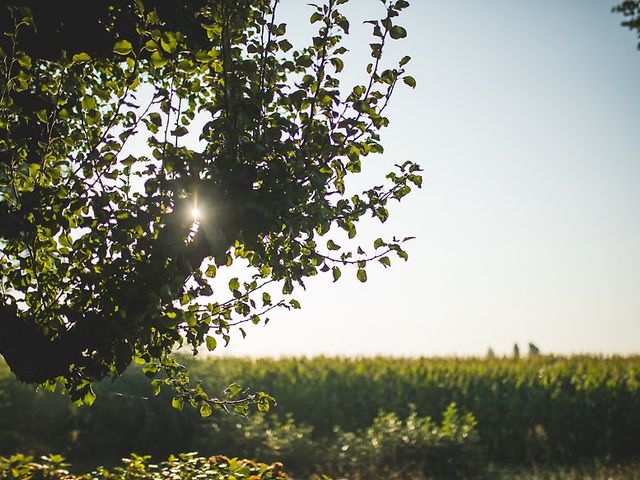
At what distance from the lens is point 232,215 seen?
146 inches

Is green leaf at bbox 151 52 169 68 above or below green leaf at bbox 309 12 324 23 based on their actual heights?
below

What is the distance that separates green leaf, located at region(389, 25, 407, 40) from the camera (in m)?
3.83

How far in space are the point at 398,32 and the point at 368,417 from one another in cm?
1509

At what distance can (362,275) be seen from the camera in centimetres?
434

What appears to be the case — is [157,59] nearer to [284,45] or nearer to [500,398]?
[284,45]

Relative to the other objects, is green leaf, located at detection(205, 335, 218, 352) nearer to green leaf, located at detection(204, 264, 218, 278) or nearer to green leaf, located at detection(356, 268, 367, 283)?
green leaf, located at detection(204, 264, 218, 278)

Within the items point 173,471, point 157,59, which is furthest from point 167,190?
point 173,471

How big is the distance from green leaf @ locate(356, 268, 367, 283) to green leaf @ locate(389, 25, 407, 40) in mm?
1523

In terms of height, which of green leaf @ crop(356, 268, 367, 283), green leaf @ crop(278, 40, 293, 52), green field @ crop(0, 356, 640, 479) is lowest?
green field @ crop(0, 356, 640, 479)

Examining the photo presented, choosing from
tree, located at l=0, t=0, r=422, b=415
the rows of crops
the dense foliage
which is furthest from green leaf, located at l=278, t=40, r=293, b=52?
the rows of crops

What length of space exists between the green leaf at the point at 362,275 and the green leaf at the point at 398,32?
1523mm

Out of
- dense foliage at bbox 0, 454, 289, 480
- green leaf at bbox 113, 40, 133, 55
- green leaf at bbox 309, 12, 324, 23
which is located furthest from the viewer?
dense foliage at bbox 0, 454, 289, 480

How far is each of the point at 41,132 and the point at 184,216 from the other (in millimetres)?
1561

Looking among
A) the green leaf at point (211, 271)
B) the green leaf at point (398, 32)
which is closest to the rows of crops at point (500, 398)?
the green leaf at point (211, 271)
